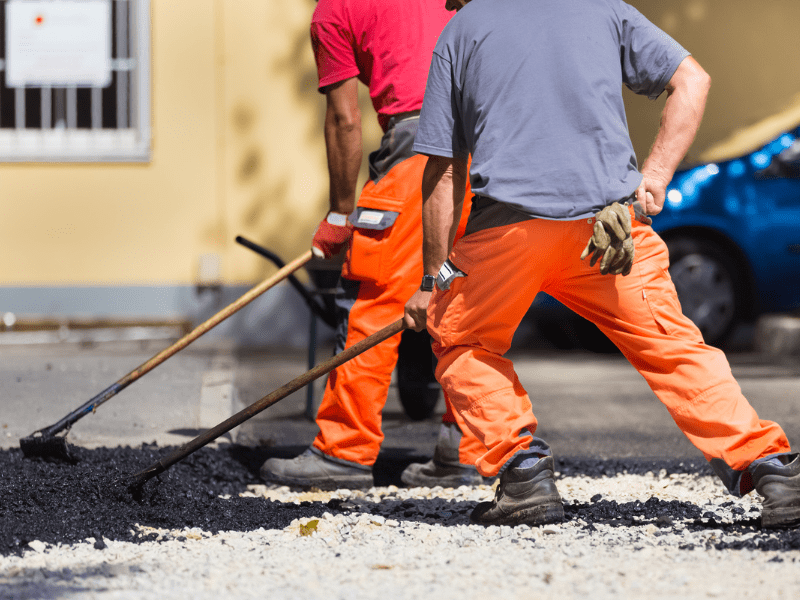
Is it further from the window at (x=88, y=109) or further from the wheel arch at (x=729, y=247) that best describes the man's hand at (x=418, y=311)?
the window at (x=88, y=109)

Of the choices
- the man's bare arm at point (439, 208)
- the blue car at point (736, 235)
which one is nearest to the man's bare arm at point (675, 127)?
the man's bare arm at point (439, 208)

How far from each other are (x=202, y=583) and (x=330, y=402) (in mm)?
1351

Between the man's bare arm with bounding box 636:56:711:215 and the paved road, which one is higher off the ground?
the man's bare arm with bounding box 636:56:711:215

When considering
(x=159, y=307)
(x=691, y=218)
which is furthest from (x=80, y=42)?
(x=691, y=218)

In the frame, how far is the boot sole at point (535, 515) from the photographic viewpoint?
3.25m

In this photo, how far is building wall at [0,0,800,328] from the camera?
A: 8680mm

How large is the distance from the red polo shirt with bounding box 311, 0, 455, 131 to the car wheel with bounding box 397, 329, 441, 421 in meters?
1.36

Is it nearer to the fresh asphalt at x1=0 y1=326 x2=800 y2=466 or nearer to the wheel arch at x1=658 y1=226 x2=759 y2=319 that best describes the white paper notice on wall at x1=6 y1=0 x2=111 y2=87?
the fresh asphalt at x1=0 y1=326 x2=800 y2=466

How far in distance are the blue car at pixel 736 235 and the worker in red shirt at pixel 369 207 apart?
4186 mm

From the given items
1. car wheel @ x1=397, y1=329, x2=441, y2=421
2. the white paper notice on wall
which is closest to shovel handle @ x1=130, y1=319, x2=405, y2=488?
car wheel @ x1=397, y1=329, x2=441, y2=421

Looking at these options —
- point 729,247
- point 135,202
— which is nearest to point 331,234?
point 729,247

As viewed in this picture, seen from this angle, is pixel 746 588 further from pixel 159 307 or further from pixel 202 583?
pixel 159 307

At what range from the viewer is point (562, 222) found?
10.1 ft

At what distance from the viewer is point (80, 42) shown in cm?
875
